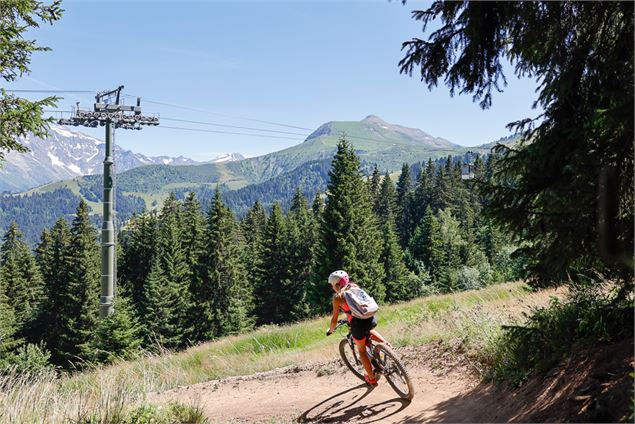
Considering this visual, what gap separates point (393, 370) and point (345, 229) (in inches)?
1419

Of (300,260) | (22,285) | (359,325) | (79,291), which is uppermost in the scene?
(359,325)

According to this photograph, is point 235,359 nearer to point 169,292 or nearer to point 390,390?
point 390,390

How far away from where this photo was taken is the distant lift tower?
82.6ft

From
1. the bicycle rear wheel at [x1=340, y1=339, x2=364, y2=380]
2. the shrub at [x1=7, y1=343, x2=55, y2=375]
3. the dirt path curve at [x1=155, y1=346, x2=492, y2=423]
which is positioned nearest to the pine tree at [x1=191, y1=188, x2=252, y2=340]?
the shrub at [x1=7, y1=343, x2=55, y2=375]

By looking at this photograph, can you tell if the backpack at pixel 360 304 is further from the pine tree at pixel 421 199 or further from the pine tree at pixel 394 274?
the pine tree at pixel 421 199

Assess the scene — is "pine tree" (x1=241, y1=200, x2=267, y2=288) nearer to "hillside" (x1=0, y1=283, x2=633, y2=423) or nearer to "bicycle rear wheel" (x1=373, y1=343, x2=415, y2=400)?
"hillside" (x1=0, y1=283, x2=633, y2=423)

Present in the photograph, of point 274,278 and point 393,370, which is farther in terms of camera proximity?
point 274,278

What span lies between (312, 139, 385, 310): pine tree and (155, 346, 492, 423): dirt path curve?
31932mm

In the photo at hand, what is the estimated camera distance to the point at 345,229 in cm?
4369

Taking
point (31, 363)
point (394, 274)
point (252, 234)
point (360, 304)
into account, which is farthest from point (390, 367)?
point (252, 234)

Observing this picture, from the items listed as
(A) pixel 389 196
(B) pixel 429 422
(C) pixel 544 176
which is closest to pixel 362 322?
(B) pixel 429 422

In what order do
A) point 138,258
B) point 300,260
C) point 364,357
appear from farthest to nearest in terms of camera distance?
point 138,258
point 300,260
point 364,357

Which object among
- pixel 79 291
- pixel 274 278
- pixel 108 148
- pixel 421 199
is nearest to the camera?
pixel 108 148

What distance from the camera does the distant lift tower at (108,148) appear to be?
2519cm
